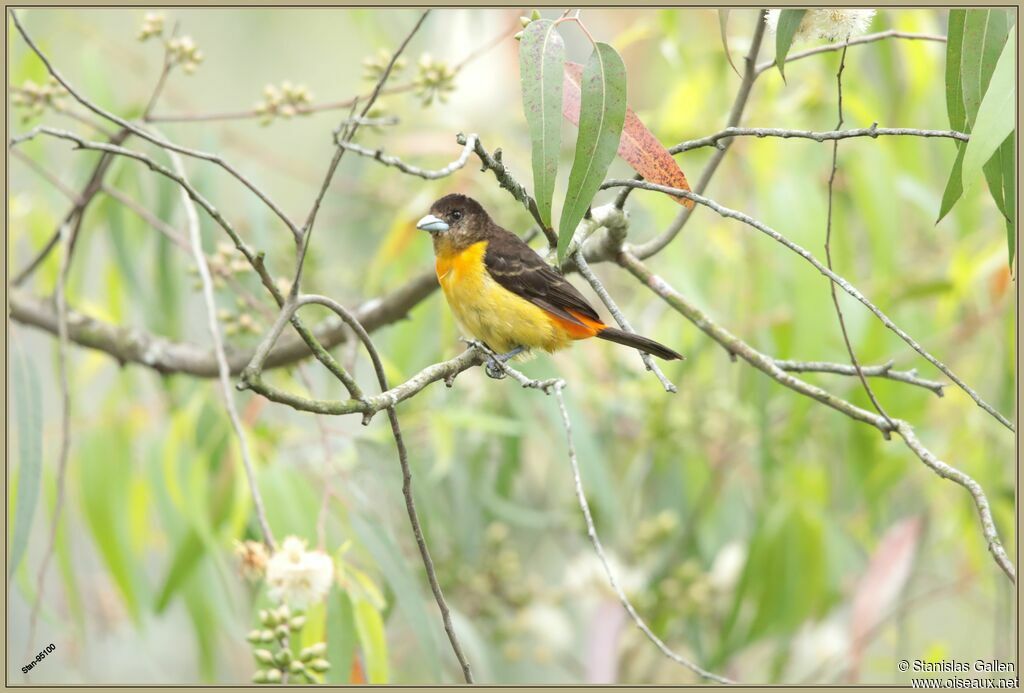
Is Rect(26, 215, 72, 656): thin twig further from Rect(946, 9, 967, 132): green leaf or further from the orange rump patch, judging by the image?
Rect(946, 9, 967, 132): green leaf

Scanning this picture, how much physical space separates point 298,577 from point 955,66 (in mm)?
1712

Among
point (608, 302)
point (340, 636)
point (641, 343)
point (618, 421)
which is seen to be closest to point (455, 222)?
point (641, 343)

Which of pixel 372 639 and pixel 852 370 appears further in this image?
pixel 372 639

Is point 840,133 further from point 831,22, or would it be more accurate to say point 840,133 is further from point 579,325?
point 579,325

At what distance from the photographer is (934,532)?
535 cm

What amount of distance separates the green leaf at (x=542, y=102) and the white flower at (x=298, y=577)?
0.92 m

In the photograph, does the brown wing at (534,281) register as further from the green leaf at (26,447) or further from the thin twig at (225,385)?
the green leaf at (26,447)

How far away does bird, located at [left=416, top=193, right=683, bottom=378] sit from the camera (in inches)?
120

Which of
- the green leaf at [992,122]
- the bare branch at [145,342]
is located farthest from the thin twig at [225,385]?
the green leaf at [992,122]

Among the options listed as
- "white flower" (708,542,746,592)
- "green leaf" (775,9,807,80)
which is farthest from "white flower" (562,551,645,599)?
"green leaf" (775,9,807,80)

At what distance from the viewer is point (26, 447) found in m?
2.87

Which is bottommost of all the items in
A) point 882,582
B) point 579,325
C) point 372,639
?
point 372,639

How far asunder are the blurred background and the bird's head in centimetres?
33

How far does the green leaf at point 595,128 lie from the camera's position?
1971mm
